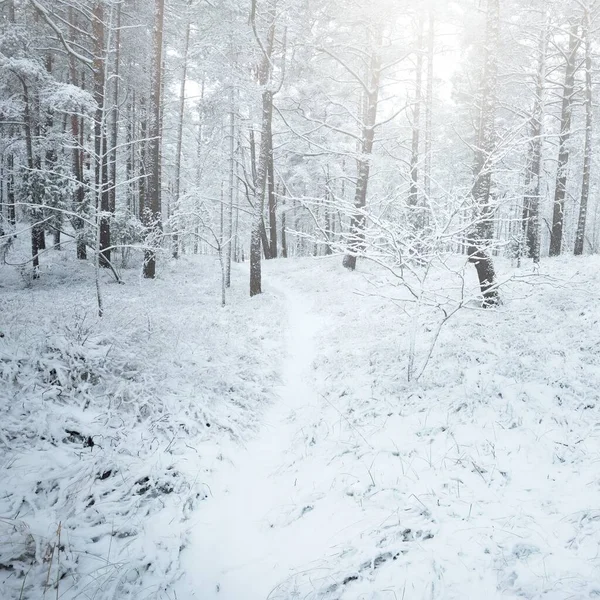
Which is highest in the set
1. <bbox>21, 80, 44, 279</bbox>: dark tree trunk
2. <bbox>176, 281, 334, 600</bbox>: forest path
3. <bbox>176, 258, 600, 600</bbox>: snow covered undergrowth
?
<bbox>21, 80, 44, 279</bbox>: dark tree trunk

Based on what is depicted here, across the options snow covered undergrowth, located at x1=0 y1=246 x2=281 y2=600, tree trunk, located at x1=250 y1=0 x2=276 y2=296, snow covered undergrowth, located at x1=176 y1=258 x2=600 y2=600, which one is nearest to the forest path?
snow covered undergrowth, located at x1=176 y1=258 x2=600 y2=600

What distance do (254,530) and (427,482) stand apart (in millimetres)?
1901

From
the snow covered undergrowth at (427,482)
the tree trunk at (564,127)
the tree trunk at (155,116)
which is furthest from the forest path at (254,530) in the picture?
the tree trunk at (564,127)

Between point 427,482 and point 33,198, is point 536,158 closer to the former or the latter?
point 427,482

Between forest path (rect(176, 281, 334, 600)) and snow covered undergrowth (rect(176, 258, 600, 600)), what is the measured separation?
14 mm

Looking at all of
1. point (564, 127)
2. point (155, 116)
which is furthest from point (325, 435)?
point (564, 127)

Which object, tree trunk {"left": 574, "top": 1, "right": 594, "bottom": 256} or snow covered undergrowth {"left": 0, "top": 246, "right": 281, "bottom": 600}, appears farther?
tree trunk {"left": 574, "top": 1, "right": 594, "bottom": 256}

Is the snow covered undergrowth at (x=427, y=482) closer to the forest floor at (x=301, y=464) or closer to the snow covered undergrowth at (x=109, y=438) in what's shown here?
the forest floor at (x=301, y=464)

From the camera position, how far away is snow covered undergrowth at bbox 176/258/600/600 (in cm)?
275

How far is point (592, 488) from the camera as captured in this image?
3.36m

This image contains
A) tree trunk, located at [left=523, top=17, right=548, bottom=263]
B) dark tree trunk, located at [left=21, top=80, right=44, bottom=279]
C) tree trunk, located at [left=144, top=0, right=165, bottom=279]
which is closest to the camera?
tree trunk, located at [left=144, top=0, right=165, bottom=279]

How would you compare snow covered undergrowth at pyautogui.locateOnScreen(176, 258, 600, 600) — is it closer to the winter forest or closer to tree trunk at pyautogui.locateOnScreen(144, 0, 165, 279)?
the winter forest

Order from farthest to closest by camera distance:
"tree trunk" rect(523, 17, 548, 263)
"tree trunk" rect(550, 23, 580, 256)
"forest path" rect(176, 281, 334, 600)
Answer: "tree trunk" rect(550, 23, 580, 256), "tree trunk" rect(523, 17, 548, 263), "forest path" rect(176, 281, 334, 600)

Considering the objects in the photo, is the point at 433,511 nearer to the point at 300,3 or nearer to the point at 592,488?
the point at 592,488
